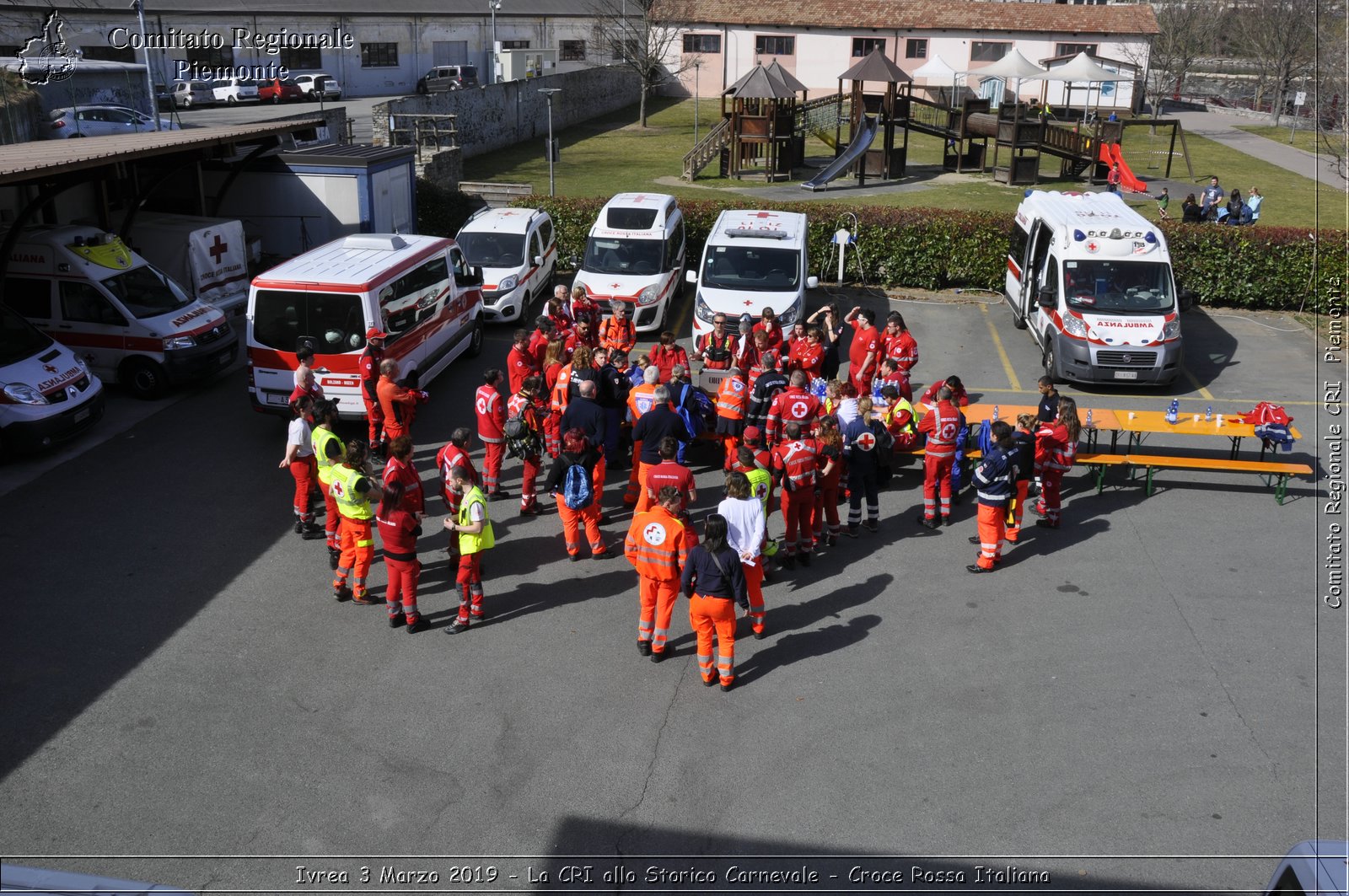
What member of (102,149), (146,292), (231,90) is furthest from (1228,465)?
(231,90)

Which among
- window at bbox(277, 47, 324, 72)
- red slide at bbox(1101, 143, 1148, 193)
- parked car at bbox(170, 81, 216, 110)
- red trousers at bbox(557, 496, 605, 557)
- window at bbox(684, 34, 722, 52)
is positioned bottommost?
red trousers at bbox(557, 496, 605, 557)

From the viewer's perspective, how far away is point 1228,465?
38.9ft

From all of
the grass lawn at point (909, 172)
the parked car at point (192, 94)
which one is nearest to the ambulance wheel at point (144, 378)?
the grass lawn at point (909, 172)

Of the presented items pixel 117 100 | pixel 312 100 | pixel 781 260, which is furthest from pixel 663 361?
pixel 312 100

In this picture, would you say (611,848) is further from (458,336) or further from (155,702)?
(458,336)

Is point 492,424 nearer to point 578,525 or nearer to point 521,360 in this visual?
point 521,360

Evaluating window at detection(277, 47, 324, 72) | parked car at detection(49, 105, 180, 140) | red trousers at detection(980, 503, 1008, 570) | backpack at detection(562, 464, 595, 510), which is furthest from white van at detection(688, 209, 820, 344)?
window at detection(277, 47, 324, 72)

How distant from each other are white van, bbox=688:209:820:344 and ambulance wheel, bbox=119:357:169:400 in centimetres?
771

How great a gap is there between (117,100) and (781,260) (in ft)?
104

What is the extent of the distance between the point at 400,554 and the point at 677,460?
104 inches

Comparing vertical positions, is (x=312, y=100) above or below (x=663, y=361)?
above

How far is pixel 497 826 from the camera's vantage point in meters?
6.89

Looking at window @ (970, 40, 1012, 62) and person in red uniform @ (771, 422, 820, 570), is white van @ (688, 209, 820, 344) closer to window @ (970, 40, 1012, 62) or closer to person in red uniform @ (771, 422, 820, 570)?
person in red uniform @ (771, 422, 820, 570)

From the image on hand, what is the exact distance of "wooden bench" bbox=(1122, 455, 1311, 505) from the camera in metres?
11.8
